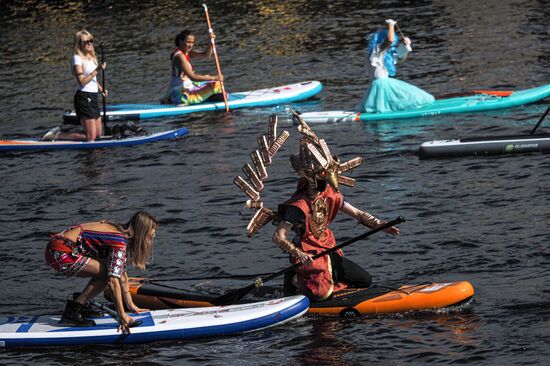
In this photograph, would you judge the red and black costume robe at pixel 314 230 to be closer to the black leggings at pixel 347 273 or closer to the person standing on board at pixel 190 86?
the black leggings at pixel 347 273

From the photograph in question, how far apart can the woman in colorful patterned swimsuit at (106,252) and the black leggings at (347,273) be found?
6.48 ft

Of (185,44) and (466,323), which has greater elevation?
(185,44)

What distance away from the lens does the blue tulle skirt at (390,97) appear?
20.6 meters

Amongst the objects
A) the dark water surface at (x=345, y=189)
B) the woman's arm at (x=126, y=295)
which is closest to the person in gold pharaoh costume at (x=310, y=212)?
the dark water surface at (x=345, y=189)

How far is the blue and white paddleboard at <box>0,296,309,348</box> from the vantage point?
11.1m

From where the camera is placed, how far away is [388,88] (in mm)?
20594

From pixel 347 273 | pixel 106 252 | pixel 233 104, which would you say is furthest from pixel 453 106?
pixel 106 252

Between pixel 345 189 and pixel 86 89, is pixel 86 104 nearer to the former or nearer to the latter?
pixel 86 89

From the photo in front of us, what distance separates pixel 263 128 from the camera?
69.6 feet

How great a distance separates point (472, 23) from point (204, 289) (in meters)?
20.2

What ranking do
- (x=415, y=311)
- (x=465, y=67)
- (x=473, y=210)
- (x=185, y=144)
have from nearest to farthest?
(x=415, y=311) → (x=473, y=210) → (x=185, y=144) → (x=465, y=67)

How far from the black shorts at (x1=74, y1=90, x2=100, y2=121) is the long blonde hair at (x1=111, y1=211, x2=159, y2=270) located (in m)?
8.87

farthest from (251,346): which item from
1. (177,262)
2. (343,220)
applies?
(343,220)

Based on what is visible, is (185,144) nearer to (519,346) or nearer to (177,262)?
(177,262)
